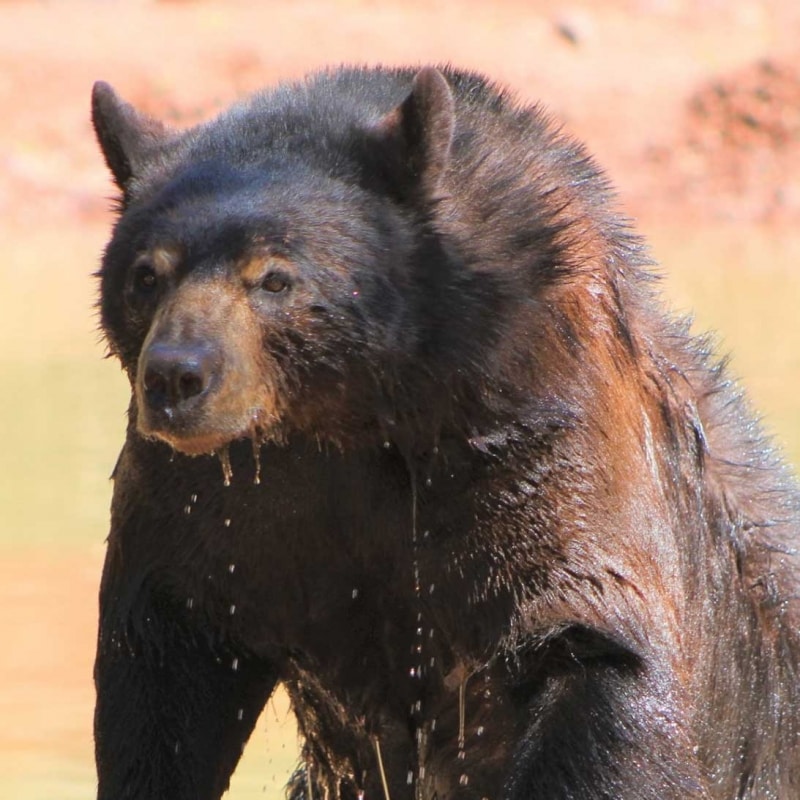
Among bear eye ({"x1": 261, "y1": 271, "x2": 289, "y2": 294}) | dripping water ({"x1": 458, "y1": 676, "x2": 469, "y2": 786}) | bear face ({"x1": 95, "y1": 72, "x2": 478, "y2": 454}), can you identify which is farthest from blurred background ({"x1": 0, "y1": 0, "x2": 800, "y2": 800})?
bear eye ({"x1": 261, "y1": 271, "x2": 289, "y2": 294})

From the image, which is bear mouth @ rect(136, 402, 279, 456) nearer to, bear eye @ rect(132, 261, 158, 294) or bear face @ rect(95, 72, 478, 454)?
bear face @ rect(95, 72, 478, 454)

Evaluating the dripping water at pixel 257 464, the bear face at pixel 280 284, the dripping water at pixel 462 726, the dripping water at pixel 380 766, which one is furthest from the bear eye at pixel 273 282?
the dripping water at pixel 380 766

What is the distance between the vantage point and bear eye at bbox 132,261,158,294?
4941 millimetres

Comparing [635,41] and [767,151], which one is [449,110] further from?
[635,41]

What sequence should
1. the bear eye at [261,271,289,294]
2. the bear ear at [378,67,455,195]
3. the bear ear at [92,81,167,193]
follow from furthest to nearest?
the bear ear at [92,81,167,193] → the bear ear at [378,67,455,195] → the bear eye at [261,271,289,294]

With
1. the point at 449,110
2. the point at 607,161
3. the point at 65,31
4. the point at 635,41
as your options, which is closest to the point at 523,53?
the point at 635,41

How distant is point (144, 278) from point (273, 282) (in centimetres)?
32

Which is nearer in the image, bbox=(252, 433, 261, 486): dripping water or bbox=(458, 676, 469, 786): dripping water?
bbox=(252, 433, 261, 486): dripping water

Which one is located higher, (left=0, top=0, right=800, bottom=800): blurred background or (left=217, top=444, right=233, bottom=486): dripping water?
(left=0, top=0, right=800, bottom=800): blurred background

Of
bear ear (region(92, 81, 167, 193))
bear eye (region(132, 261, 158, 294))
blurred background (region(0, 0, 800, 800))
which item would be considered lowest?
bear eye (region(132, 261, 158, 294))

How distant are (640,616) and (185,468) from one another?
1.22 metres

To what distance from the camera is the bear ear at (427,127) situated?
199 inches

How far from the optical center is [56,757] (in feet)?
25.8

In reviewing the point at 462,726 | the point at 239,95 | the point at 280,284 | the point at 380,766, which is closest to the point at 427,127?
the point at 280,284
